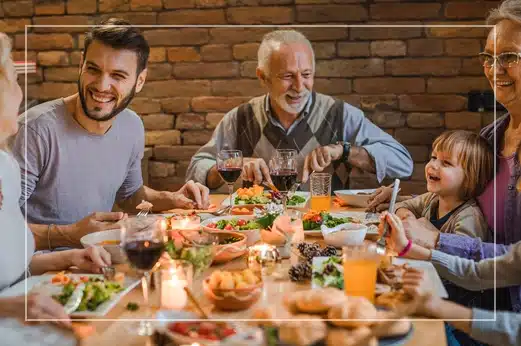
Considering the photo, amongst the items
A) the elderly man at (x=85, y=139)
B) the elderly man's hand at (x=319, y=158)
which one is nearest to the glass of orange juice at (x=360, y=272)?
the elderly man at (x=85, y=139)

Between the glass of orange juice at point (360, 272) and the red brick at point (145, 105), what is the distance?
2.25 metres

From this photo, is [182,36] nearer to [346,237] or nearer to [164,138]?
[164,138]

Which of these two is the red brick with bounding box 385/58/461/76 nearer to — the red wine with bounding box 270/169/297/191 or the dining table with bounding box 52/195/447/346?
the red wine with bounding box 270/169/297/191

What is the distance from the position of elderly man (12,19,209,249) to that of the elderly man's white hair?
79 centimetres

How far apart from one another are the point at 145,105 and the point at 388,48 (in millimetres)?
1233

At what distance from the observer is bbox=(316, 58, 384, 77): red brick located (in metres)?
3.23

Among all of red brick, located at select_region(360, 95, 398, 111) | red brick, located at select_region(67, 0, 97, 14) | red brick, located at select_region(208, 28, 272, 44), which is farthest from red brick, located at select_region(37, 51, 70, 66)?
red brick, located at select_region(360, 95, 398, 111)

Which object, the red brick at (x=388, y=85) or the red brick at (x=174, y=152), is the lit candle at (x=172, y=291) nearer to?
the red brick at (x=174, y=152)

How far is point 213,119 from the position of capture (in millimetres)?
3332

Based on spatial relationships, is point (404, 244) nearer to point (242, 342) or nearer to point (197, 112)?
point (242, 342)

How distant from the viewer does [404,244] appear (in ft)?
4.62

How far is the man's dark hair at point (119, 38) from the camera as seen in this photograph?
1.95 m

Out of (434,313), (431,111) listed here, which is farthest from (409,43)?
(434,313)

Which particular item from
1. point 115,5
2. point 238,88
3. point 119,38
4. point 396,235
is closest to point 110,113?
point 119,38
